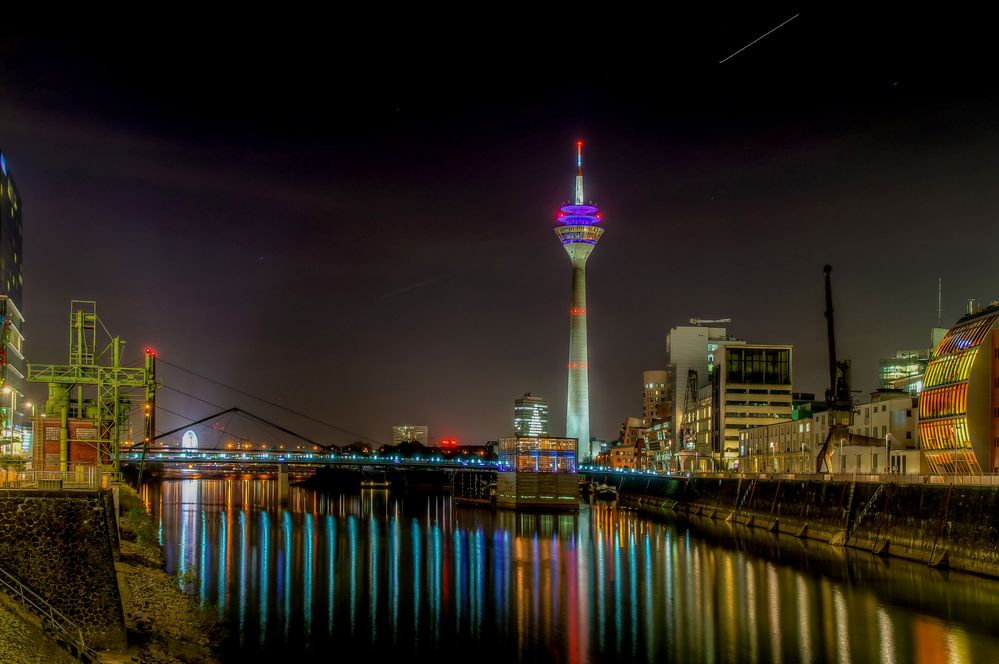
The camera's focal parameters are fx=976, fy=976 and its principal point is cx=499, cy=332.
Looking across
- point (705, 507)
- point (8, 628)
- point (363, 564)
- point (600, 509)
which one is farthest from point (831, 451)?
point (8, 628)

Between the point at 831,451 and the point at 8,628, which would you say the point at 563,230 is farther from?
the point at 8,628

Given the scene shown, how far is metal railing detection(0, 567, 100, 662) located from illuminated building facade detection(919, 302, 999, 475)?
2082 inches

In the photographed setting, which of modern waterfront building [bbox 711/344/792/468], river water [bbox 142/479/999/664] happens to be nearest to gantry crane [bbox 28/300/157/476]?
river water [bbox 142/479/999/664]

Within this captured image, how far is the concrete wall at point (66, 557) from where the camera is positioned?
74.9ft

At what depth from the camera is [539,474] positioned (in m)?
98.9

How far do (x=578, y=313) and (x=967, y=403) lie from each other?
10359 centimetres

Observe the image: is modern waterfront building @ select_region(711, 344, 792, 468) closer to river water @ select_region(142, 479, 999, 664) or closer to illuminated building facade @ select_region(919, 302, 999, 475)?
illuminated building facade @ select_region(919, 302, 999, 475)

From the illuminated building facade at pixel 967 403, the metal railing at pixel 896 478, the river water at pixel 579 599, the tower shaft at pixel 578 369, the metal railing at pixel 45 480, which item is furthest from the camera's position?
the tower shaft at pixel 578 369

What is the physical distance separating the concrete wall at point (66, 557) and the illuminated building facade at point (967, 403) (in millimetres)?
51995

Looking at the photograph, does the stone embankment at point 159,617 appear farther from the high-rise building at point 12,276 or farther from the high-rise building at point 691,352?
the high-rise building at point 691,352

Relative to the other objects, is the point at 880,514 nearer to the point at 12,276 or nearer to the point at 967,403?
the point at 967,403

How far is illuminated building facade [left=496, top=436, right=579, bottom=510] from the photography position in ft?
320

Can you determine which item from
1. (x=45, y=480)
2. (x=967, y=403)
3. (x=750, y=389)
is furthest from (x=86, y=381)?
(x=750, y=389)

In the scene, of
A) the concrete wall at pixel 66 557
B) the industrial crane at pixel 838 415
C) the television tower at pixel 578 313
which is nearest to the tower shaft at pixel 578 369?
the television tower at pixel 578 313
